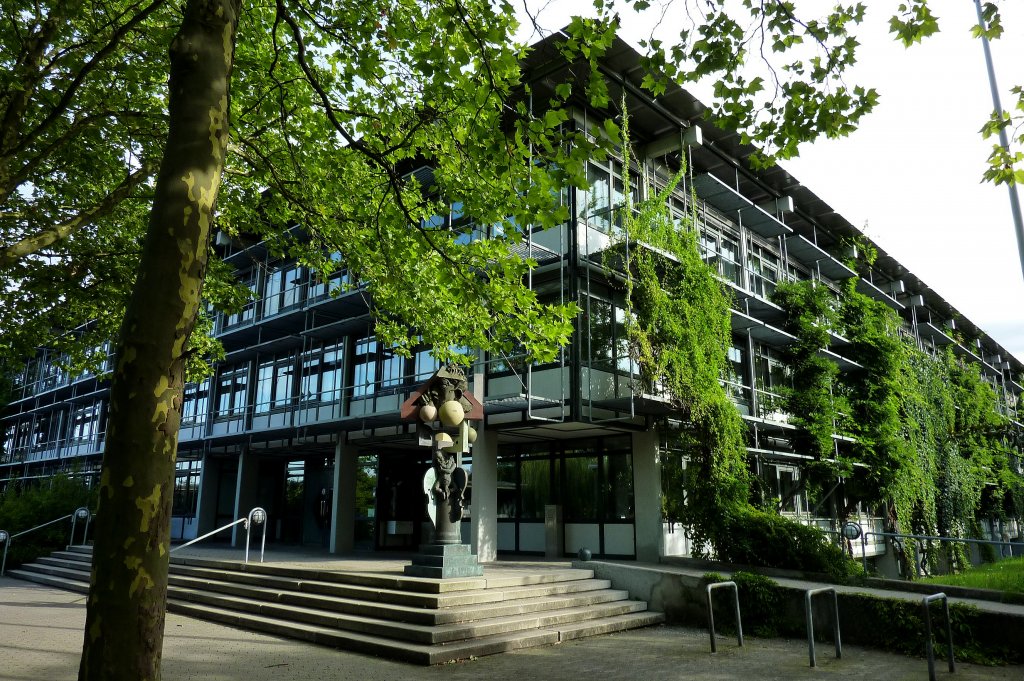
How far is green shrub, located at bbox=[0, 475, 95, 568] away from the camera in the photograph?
66.0ft

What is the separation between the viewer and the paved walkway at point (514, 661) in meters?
7.37

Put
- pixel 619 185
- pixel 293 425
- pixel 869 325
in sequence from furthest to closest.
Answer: pixel 869 325, pixel 293 425, pixel 619 185

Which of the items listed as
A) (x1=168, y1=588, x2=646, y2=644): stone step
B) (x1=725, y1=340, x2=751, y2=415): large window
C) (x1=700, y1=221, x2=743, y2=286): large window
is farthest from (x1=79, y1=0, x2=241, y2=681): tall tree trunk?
(x1=725, y1=340, x2=751, y2=415): large window

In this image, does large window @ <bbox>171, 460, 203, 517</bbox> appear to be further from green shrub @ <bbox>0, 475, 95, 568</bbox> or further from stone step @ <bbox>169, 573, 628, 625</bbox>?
stone step @ <bbox>169, 573, 628, 625</bbox>

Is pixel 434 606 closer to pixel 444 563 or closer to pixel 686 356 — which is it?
pixel 444 563

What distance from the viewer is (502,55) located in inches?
279

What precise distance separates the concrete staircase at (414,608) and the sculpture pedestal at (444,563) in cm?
24

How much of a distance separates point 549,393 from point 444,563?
6.11 m

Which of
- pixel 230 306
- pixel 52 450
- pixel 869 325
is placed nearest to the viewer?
pixel 230 306

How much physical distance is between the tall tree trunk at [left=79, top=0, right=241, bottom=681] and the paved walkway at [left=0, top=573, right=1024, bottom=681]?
3.98m

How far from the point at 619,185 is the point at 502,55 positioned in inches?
455

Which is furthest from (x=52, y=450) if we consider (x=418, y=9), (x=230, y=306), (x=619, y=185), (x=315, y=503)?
(x=418, y=9)

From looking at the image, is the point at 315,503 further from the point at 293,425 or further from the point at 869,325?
the point at 869,325

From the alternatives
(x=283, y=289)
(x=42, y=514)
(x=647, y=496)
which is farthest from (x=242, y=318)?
(x=647, y=496)
